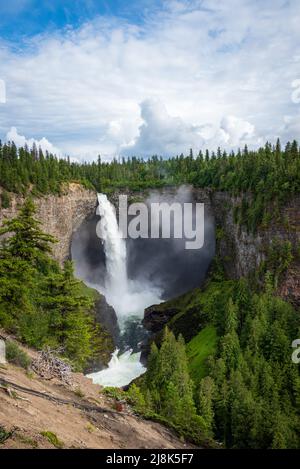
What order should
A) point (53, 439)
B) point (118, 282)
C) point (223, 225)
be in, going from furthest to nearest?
point (118, 282), point (223, 225), point (53, 439)

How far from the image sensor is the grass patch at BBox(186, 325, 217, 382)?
5328cm

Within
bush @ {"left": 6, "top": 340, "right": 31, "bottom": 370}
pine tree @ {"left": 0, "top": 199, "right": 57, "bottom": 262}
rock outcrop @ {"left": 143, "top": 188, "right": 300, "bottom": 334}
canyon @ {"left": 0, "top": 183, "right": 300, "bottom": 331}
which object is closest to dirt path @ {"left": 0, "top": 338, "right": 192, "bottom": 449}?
bush @ {"left": 6, "top": 340, "right": 31, "bottom": 370}

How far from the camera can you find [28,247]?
94.7ft

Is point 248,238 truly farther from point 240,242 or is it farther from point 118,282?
point 118,282

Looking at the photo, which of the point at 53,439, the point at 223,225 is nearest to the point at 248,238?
the point at 223,225

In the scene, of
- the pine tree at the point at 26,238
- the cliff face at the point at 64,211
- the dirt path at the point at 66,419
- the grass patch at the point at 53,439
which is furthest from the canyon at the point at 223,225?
the grass patch at the point at 53,439

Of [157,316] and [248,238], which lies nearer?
[248,238]

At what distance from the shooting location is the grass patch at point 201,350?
53281 millimetres

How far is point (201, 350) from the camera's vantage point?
59.5 metres

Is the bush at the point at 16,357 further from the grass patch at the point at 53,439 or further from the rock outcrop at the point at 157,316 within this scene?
the rock outcrop at the point at 157,316

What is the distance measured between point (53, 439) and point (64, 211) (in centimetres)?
7371

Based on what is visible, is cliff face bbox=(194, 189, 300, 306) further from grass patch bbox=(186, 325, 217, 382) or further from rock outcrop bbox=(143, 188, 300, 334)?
grass patch bbox=(186, 325, 217, 382)

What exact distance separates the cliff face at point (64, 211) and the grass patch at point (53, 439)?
2391 inches
